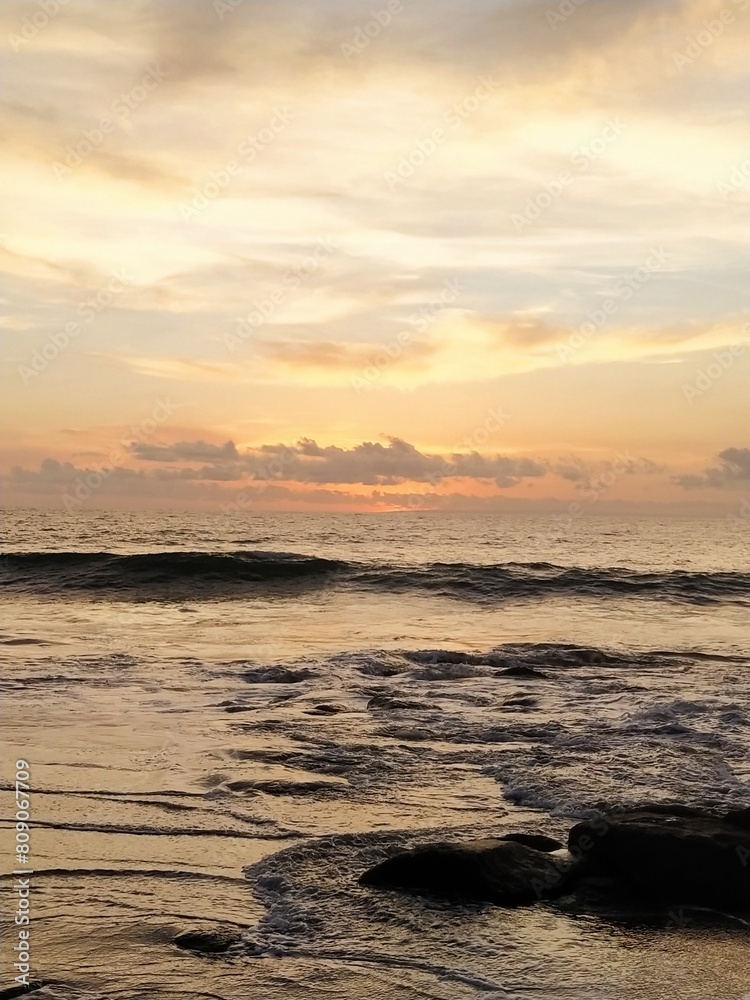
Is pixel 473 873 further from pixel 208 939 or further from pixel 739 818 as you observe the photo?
pixel 739 818

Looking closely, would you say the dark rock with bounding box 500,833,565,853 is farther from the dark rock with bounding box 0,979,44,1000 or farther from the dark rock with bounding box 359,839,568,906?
the dark rock with bounding box 0,979,44,1000

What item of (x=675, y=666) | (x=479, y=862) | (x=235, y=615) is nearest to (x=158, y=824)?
(x=479, y=862)

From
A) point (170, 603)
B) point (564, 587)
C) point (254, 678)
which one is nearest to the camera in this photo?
point (254, 678)

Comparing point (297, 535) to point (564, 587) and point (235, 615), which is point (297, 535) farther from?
point (235, 615)

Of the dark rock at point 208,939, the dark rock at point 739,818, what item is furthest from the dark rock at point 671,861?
the dark rock at point 208,939

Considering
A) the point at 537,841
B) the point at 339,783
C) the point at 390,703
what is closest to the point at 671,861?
the point at 537,841

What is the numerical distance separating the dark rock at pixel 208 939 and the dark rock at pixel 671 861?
2.29 metres

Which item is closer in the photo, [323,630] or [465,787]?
[465,787]

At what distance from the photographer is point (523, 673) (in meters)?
15.9

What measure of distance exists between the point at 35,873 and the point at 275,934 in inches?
74.4

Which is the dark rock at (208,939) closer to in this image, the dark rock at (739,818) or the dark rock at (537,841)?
the dark rock at (537,841)

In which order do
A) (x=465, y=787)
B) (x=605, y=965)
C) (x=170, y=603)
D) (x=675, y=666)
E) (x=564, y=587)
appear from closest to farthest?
(x=605, y=965) < (x=465, y=787) < (x=675, y=666) < (x=170, y=603) < (x=564, y=587)

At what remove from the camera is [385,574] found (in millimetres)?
38375

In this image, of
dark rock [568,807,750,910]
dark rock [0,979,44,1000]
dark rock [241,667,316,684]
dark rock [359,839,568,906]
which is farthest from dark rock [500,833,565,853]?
dark rock [241,667,316,684]
